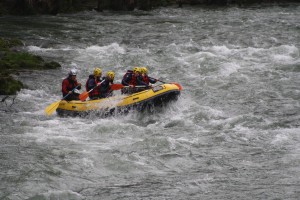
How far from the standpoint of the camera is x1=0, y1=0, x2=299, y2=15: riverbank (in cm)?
3123

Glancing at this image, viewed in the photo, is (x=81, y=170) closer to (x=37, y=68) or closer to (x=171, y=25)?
(x=37, y=68)

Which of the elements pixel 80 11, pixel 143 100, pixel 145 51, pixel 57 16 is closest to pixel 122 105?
pixel 143 100

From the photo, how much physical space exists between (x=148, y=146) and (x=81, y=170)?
194cm

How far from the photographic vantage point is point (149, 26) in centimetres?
2838

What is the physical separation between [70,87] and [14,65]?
15.1ft

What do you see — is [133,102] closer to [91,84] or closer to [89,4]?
[91,84]

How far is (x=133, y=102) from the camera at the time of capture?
45.8 ft

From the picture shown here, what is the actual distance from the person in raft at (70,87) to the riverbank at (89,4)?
57.6ft

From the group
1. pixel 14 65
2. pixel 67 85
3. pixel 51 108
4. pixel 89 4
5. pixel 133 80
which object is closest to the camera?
pixel 51 108

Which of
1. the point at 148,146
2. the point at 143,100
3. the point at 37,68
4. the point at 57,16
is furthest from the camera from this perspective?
the point at 57,16

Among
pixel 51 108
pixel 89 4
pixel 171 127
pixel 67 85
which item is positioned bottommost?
pixel 171 127

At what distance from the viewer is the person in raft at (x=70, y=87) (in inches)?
574

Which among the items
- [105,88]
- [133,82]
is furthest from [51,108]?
[133,82]

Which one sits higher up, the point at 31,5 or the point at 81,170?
the point at 31,5
